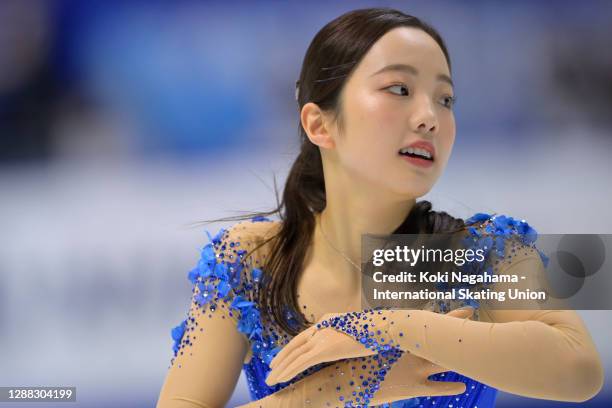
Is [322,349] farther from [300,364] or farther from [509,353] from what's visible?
[509,353]

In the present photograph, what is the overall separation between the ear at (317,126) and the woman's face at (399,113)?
77 mm

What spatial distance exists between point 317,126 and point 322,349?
2.03 feet

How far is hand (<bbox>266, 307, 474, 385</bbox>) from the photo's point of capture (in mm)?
1843

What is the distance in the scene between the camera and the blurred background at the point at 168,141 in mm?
3197

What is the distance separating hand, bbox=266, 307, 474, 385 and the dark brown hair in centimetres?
21

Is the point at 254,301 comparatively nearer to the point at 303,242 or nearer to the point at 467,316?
the point at 303,242

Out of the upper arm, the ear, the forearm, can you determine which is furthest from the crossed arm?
the ear

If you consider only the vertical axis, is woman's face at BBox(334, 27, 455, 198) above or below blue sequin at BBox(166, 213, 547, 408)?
above

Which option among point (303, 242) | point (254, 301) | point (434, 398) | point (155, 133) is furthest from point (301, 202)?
Answer: point (155, 133)

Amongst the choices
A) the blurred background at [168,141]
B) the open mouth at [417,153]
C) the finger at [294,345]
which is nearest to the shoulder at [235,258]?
the finger at [294,345]

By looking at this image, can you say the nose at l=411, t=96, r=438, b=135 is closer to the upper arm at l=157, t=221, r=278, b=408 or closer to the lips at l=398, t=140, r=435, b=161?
the lips at l=398, t=140, r=435, b=161

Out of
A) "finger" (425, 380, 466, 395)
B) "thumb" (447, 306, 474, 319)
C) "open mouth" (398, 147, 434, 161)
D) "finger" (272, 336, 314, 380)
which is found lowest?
"finger" (425, 380, 466, 395)

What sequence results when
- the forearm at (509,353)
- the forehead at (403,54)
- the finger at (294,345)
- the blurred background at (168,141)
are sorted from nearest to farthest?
1. the forearm at (509,353)
2. the finger at (294,345)
3. the forehead at (403,54)
4. the blurred background at (168,141)

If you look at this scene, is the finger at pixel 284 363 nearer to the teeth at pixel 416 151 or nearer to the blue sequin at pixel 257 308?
the blue sequin at pixel 257 308
